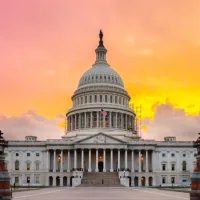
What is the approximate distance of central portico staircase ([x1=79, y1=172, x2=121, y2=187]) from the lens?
420 feet

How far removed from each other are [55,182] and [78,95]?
4373 centimetres

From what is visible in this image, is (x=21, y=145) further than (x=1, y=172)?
Yes

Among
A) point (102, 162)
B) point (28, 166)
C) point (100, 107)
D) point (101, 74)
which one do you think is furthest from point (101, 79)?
point (28, 166)

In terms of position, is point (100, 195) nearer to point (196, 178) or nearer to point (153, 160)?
point (196, 178)

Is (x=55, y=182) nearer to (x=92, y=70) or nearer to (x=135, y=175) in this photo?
(x=135, y=175)

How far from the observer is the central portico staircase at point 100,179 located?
128 metres

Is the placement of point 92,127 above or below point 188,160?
above

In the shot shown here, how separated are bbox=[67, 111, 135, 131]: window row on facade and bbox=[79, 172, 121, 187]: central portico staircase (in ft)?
98.9

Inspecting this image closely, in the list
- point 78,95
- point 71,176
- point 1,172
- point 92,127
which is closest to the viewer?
point 1,172

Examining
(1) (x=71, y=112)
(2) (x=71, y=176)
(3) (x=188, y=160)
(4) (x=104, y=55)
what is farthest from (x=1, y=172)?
(4) (x=104, y=55)

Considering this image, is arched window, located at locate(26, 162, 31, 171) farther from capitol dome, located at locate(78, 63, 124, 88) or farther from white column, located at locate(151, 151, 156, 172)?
capitol dome, located at locate(78, 63, 124, 88)

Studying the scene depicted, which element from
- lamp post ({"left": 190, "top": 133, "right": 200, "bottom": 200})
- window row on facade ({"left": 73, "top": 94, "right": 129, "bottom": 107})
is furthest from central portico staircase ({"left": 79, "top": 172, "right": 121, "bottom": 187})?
lamp post ({"left": 190, "top": 133, "right": 200, "bottom": 200})

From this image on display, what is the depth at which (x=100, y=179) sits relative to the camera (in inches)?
5276

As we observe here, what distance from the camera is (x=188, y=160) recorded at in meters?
156
